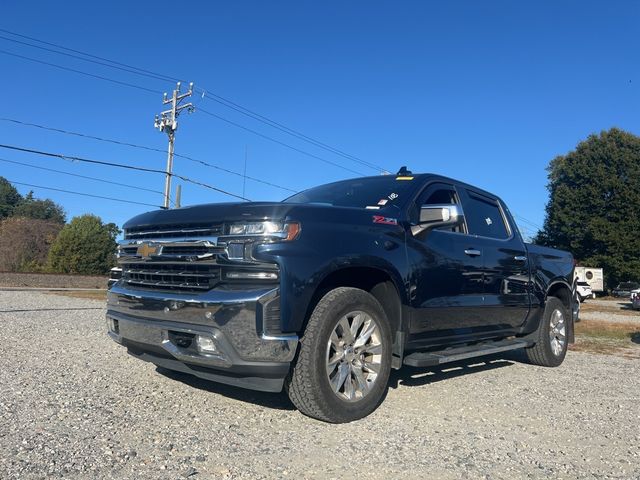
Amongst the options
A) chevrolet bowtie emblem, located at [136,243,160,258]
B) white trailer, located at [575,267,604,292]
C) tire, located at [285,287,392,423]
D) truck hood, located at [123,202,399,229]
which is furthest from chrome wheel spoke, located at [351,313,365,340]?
white trailer, located at [575,267,604,292]

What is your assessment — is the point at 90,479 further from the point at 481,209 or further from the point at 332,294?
the point at 481,209

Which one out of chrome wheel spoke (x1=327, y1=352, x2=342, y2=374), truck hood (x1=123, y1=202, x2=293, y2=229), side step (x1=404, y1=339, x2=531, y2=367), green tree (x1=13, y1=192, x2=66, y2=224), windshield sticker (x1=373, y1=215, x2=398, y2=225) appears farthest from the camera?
green tree (x1=13, y1=192, x2=66, y2=224)

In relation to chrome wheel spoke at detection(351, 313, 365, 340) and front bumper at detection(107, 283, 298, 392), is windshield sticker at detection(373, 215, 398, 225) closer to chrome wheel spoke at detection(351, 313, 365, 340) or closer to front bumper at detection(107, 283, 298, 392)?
chrome wheel spoke at detection(351, 313, 365, 340)

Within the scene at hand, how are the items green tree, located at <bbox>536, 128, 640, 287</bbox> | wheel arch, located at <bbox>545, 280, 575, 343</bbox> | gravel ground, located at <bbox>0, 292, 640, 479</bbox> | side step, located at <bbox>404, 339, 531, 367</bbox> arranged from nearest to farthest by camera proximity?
gravel ground, located at <bbox>0, 292, 640, 479</bbox> < side step, located at <bbox>404, 339, 531, 367</bbox> < wheel arch, located at <bbox>545, 280, 575, 343</bbox> < green tree, located at <bbox>536, 128, 640, 287</bbox>

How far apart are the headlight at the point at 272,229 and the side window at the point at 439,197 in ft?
5.01

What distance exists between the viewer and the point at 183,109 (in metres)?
30.8

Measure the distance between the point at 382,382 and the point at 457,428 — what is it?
62cm

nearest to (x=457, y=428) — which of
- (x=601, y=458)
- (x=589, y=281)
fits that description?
(x=601, y=458)

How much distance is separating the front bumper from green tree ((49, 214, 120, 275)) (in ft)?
161

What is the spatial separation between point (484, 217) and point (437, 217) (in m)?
1.63

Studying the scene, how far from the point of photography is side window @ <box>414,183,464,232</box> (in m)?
4.94

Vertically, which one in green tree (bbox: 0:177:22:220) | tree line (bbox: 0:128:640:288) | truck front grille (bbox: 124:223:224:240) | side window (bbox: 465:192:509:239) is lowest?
truck front grille (bbox: 124:223:224:240)

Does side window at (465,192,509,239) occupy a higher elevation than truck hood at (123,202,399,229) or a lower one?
higher

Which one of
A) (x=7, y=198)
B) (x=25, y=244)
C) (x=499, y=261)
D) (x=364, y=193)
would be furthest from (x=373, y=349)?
(x=7, y=198)
